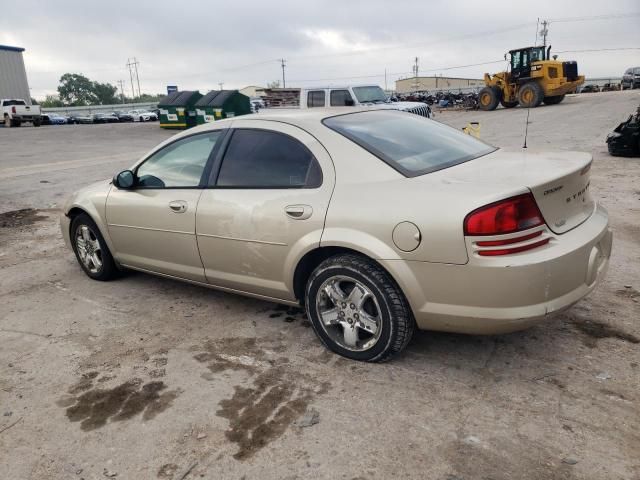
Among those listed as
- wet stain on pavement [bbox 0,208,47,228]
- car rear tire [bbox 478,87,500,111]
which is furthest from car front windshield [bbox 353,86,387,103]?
car rear tire [bbox 478,87,500,111]

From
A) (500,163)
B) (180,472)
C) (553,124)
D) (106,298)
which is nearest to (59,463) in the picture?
(180,472)

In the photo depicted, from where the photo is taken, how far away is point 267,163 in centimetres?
342

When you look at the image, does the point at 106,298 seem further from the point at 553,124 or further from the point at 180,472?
the point at 553,124

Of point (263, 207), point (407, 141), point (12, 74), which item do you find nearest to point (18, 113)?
point (12, 74)

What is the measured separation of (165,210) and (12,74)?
58.6 m

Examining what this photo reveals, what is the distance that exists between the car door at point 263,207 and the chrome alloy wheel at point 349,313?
0.27m

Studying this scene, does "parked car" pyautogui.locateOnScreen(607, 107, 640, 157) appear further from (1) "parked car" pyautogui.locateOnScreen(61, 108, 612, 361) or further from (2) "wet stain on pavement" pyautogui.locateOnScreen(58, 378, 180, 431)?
(2) "wet stain on pavement" pyautogui.locateOnScreen(58, 378, 180, 431)

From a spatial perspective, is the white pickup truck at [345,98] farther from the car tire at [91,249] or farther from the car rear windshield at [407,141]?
the car rear windshield at [407,141]

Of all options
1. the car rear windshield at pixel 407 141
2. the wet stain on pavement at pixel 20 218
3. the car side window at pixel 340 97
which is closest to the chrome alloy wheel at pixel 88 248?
the car rear windshield at pixel 407 141

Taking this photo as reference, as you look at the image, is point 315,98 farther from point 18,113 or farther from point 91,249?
point 18,113

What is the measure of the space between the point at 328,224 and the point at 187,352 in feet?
4.29

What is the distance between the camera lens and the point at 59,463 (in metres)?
2.41

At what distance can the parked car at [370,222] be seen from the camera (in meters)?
2.57

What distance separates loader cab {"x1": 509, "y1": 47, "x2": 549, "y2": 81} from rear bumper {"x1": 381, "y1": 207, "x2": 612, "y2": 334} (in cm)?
2518
